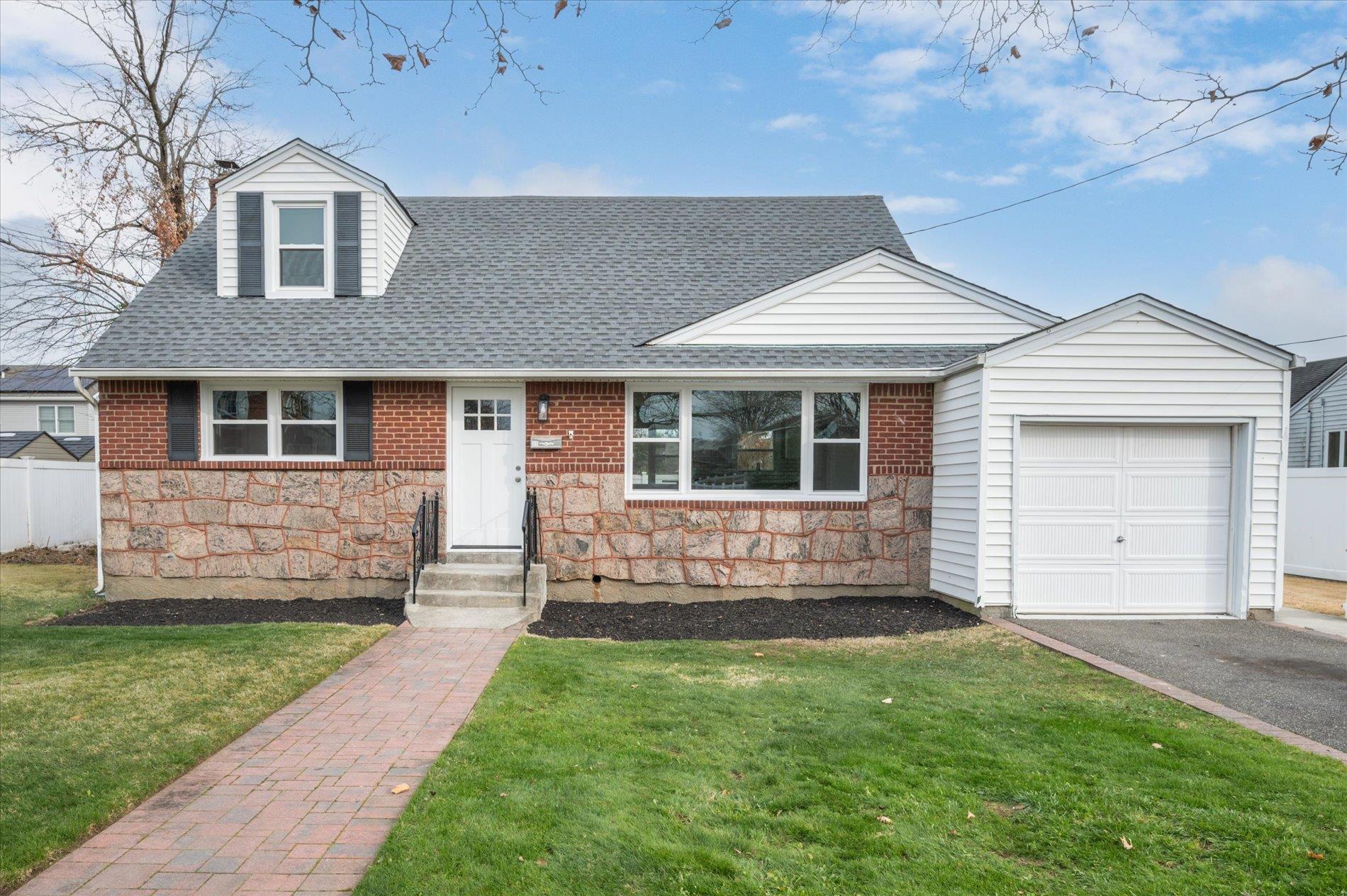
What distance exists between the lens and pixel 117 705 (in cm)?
573

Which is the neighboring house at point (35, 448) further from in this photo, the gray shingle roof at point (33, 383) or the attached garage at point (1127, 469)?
the attached garage at point (1127, 469)

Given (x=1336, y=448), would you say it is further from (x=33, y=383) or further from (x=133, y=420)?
(x=33, y=383)

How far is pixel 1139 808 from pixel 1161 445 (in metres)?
6.38

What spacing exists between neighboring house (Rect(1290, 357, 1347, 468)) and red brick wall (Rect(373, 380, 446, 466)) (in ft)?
74.6

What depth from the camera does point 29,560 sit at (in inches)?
565

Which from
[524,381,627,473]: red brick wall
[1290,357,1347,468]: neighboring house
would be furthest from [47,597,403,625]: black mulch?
[1290,357,1347,468]: neighboring house

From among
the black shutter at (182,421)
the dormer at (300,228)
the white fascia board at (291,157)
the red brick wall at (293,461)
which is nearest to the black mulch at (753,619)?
the red brick wall at (293,461)

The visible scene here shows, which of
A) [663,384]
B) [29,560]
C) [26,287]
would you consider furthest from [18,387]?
[663,384]

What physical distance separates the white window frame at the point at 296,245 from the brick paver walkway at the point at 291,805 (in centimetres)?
664

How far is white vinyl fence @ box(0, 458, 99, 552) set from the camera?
15.2 m

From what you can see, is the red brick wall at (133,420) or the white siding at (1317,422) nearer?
the red brick wall at (133,420)

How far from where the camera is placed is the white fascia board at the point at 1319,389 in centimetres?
2156

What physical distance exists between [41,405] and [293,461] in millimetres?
27959

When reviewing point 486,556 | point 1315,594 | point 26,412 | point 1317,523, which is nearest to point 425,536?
A: point 486,556
